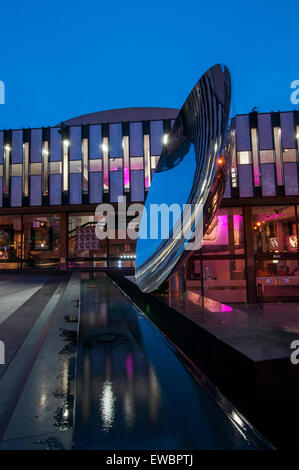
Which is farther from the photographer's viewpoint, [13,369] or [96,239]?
[96,239]

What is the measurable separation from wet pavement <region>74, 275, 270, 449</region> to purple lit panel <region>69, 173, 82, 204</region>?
1731 cm

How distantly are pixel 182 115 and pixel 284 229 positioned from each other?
17.8m

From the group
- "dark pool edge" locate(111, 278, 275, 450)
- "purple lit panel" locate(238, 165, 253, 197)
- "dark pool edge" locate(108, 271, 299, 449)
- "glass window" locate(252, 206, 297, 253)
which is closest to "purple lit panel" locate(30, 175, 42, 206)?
"purple lit panel" locate(238, 165, 253, 197)

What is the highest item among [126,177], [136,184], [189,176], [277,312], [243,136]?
[243,136]

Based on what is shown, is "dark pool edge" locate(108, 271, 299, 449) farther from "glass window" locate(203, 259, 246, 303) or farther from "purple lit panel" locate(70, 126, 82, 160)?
"purple lit panel" locate(70, 126, 82, 160)

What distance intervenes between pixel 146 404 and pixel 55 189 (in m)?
19.3

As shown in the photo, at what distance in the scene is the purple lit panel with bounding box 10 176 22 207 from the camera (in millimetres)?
Result: 19031

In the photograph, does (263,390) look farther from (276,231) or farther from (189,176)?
(276,231)

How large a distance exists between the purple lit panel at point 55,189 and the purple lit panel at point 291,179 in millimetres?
15910

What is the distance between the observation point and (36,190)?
62.4ft

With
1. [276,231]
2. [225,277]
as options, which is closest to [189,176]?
[225,277]
